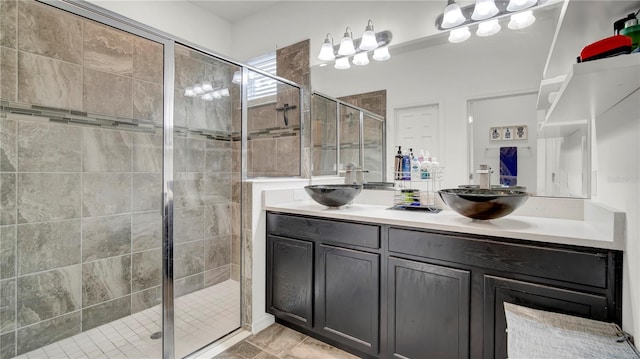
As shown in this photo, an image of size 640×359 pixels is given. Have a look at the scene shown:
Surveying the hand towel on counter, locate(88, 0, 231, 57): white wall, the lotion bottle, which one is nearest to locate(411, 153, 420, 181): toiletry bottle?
the lotion bottle

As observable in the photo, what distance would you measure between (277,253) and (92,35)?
2091 millimetres

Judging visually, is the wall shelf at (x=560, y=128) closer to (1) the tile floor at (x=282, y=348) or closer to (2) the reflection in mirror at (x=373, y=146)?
(2) the reflection in mirror at (x=373, y=146)

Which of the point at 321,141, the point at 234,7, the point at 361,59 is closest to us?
the point at 361,59

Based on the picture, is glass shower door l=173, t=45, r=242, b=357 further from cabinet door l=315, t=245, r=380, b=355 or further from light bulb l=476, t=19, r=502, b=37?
light bulb l=476, t=19, r=502, b=37

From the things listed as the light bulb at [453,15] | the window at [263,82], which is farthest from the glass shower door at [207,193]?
the light bulb at [453,15]

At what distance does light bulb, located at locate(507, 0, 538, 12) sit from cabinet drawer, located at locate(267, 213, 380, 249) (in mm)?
1562

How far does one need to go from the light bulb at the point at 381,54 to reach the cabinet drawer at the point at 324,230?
54.4 inches

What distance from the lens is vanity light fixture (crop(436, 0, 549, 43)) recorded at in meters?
1.67

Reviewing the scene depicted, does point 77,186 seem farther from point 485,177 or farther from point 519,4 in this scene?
point 519,4

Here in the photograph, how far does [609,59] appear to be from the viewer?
78 cm

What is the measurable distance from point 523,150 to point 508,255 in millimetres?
746

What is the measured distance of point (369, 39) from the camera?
2236 mm

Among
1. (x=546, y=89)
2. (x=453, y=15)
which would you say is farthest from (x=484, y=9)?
(x=546, y=89)

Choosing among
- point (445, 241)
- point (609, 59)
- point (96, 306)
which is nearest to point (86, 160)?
point (96, 306)
